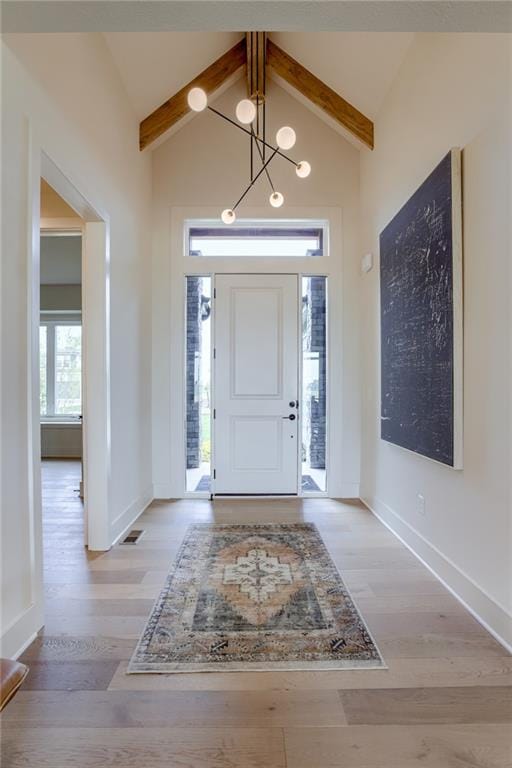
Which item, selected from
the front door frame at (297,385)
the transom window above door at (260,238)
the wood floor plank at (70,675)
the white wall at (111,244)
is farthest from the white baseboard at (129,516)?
the transom window above door at (260,238)

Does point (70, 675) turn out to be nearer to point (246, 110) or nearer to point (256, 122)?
point (246, 110)

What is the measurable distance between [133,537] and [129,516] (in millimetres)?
295

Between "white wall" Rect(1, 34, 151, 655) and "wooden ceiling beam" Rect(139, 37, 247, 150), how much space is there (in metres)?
0.16

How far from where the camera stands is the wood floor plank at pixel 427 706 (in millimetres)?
1436

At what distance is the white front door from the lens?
4.13 metres

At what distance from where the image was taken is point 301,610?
2.10m

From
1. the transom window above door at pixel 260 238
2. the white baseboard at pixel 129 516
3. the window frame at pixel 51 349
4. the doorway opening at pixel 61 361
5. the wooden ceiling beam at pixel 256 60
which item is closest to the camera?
the white baseboard at pixel 129 516

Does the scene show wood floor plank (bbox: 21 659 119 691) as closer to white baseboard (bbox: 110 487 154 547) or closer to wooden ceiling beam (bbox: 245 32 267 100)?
white baseboard (bbox: 110 487 154 547)

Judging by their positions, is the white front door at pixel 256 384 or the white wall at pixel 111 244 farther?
the white front door at pixel 256 384

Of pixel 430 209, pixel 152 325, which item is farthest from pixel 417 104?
pixel 152 325

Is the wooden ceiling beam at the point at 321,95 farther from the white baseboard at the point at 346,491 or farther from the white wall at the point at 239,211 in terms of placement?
the white baseboard at the point at 346,491

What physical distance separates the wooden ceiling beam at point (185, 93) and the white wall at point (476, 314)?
156 centimetres

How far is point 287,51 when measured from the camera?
3570mm

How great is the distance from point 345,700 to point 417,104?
3.50 meters
